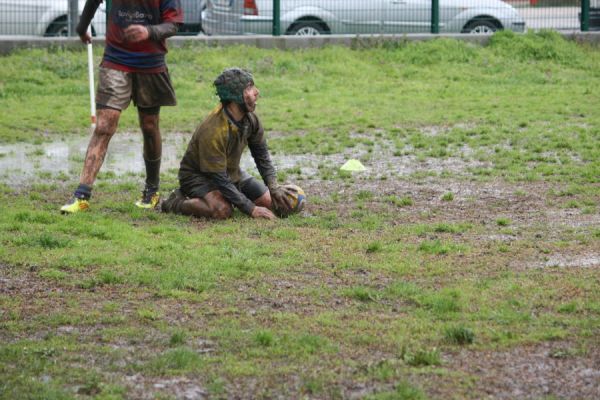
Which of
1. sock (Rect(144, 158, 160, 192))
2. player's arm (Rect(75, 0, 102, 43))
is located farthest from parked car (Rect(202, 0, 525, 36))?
sock (Rect(144, 158, 160, 192))

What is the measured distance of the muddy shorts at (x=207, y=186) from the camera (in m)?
9.07

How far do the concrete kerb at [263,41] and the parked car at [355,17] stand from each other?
30cm

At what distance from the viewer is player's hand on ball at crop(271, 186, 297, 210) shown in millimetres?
9141

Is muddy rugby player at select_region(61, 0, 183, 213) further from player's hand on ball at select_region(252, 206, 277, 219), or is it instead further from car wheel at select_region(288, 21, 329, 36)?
car wheel at select_region(288, 21, 329, 36)

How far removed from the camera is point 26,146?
13.1 meters

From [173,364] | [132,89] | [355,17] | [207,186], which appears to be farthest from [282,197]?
[355,17]

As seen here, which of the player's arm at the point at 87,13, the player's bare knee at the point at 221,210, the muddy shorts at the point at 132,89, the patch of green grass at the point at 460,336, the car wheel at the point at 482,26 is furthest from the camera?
the car wheel at the point at 482,26

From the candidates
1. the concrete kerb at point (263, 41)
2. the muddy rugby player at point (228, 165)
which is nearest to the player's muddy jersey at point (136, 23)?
the muddy rugby player at point (228, 165)

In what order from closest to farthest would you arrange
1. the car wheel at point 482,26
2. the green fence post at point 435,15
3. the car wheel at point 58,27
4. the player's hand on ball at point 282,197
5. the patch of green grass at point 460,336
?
the patch of green grass at point 460,336 < the player's hand on ball at point 282,197 < the car wheel at point 58,27 < the green fence post at point 435,15 < the car wheel at point 482,26

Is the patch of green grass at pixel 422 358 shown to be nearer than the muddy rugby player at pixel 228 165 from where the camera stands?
Yes

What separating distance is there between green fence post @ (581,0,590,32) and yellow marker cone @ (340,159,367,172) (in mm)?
11770

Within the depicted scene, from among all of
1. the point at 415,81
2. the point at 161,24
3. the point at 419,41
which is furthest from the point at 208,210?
the point at 419,41

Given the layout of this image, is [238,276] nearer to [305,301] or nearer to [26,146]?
[305,301]

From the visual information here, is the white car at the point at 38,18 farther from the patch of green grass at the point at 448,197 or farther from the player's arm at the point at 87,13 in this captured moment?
the patch of green grass at the point at 448,197
